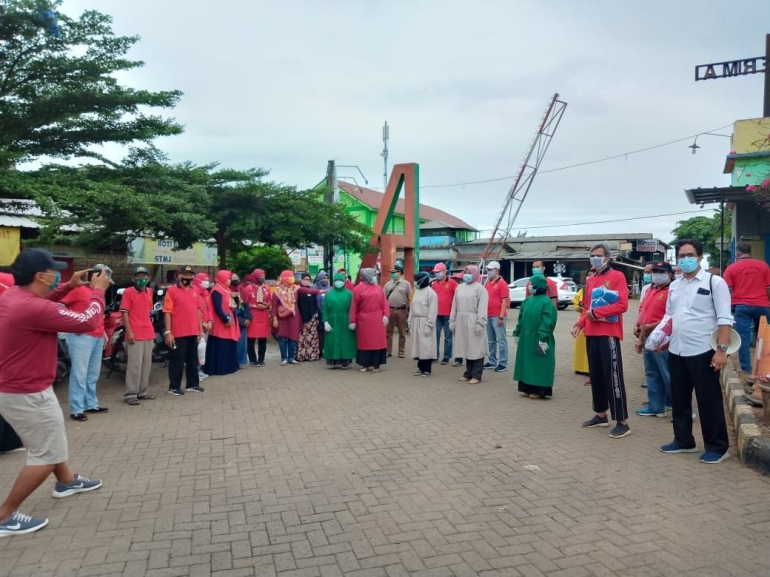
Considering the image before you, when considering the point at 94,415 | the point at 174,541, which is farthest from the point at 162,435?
the point at 174,541

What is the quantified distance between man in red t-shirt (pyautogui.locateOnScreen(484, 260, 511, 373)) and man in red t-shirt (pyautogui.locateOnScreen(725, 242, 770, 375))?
3.43 meters

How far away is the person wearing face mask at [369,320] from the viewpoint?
10281 millimetres

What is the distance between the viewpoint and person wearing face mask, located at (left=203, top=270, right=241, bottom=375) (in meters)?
9.62

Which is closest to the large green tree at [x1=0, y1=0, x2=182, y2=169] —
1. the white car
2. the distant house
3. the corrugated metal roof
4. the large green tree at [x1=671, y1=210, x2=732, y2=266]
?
the corrugated metal roof

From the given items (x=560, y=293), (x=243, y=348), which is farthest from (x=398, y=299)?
(x=560, y=293)

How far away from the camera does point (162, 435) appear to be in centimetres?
633

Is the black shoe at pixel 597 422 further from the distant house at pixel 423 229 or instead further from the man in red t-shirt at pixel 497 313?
the distant house at pixel 423 229

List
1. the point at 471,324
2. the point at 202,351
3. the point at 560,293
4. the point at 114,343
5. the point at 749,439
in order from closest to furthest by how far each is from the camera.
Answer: the point at 749,439, the point at 114,343, the point at 471,324, the point at 202,351, the point at 560,293

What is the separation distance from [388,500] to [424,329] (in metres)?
5.61

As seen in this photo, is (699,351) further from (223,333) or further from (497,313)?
(223,333)

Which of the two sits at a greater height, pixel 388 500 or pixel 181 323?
pixel 181 323

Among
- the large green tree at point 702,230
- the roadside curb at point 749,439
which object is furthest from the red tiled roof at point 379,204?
the roadside curb at point 749,439

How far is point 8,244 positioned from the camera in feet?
35.7

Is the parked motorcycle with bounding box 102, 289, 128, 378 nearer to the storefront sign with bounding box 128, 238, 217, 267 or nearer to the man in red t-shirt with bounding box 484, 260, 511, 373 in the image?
the man in red t-shirt with bounding box 484, 260, 511, 373
